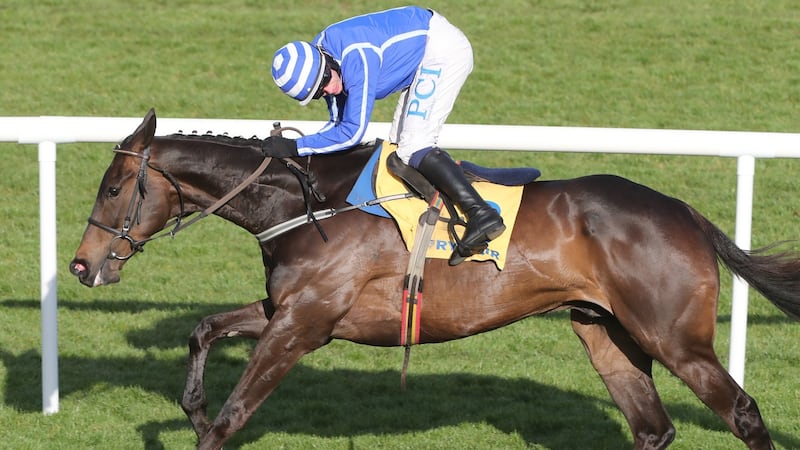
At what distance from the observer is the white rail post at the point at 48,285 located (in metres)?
5.94

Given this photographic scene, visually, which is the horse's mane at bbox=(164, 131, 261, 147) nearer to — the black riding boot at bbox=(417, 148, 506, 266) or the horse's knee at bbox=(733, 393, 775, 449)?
the black riding boot at bbox=(417, 148, 506, 266)

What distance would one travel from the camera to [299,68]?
4.64m

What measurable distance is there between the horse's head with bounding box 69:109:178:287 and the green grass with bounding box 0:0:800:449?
1148 millimetres

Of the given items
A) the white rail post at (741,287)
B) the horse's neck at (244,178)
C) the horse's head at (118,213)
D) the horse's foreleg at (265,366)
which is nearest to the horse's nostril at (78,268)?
the horse's head at (118,213)

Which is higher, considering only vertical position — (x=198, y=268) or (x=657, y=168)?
(x=657, y=168)

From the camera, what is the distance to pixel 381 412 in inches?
237

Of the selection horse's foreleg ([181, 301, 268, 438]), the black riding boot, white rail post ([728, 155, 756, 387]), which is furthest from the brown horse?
white rail post ([728, 155, 756, 387])

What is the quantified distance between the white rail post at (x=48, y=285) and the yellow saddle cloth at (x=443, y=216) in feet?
6.97

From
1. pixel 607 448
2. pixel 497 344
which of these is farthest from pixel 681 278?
pixel 497 344

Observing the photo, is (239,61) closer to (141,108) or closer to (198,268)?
(141,108)

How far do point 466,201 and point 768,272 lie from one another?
1423 mm

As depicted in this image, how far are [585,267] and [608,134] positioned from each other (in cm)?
134

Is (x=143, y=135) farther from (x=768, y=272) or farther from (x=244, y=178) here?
(x=768, y=272)

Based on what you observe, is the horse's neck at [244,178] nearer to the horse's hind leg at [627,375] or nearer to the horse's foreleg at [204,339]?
the horse's foreleg at [204,339]
